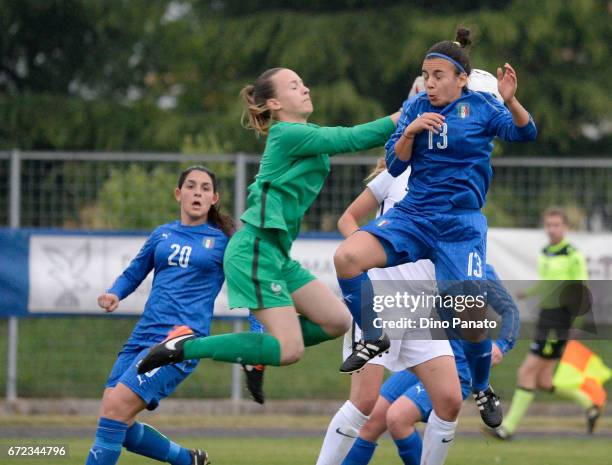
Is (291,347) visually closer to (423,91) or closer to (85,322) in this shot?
(423,91)

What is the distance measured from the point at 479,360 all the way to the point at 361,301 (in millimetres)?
850

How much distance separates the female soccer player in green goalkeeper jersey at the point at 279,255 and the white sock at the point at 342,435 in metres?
0.63

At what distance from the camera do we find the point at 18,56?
84.5 feet

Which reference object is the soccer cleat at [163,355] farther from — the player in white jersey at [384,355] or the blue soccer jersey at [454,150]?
the blue soccer jersey at [454,150]

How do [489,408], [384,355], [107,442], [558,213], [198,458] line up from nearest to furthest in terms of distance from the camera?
[489,408] → [107,442] → [384,355] → [198,458] → [558,213]

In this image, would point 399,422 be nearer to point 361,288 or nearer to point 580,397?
point 361,288

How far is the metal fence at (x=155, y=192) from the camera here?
13.0m

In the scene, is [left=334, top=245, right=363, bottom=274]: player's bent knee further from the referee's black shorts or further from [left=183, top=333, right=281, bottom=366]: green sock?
the referee's black shorts

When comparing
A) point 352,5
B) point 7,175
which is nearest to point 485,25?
point 352,5

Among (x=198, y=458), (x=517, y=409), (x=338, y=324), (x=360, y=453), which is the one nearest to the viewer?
(x=338, y=324)

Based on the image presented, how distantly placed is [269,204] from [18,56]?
19740 mm

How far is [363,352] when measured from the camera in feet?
23.0

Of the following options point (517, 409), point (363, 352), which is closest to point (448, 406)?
point (363, 352)

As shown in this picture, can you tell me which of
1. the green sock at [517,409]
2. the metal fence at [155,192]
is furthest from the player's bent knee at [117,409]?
the metal fence at [155,192]
